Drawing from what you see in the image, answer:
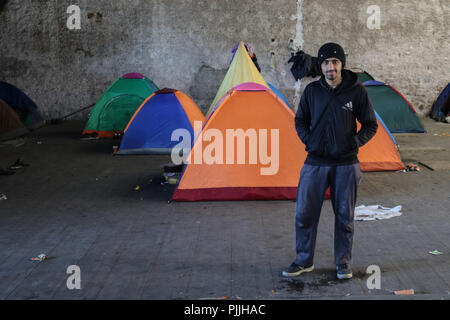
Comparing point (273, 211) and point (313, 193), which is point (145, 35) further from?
point (313, 193)

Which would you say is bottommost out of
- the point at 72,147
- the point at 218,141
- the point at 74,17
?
the point at 72,147

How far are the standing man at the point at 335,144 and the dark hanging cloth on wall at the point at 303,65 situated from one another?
9.85m

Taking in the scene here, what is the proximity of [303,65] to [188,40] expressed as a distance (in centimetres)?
293

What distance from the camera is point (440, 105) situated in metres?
13.7

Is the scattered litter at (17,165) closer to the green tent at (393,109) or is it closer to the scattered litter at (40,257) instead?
→ the scattered litter at (40,257)

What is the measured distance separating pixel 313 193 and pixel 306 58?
10150 millimetres

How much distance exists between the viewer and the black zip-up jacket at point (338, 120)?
151 inches

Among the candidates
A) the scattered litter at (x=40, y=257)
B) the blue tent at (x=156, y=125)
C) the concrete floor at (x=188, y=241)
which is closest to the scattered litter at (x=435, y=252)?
the concrete floor at (x=188, y=241)

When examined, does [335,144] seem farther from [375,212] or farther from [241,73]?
[241,73]

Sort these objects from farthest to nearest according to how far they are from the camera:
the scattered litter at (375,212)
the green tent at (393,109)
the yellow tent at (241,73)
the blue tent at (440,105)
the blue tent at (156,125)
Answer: the blue tent at (440,105) → the green tent at (393,109) → the yellow tent at (241,73) → the blue tent at (156,125) → the scattered litter at (375,212)

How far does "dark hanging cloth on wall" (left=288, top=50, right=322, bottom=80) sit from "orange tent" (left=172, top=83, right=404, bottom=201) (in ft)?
23.4

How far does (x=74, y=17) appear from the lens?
13.7 m

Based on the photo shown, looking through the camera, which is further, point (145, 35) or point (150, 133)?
point (145, 35)
